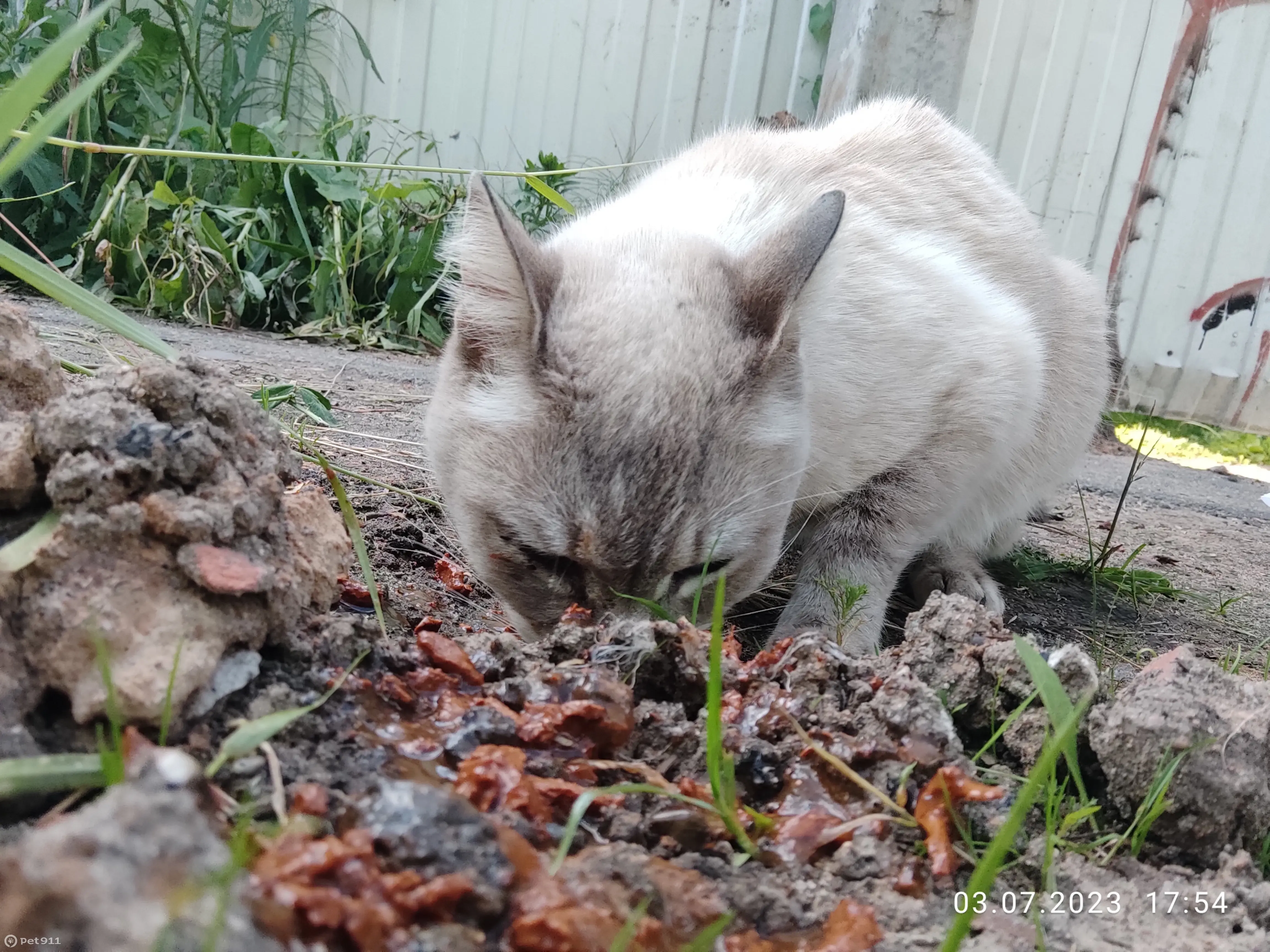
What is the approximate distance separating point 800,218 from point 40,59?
1.31m

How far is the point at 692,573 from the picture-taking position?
1877 mm

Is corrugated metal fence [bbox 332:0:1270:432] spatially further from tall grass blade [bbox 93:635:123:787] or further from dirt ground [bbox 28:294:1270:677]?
tall grass blade [bbox 93:635:123:787]

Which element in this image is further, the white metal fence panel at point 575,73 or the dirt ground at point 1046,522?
the white metal fence panel at point 575,73

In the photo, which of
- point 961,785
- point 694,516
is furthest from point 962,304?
point 961,785

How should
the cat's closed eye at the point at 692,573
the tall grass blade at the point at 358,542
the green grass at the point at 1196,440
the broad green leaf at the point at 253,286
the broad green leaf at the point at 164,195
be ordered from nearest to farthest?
the tall grass blade at the point at 358,542 → the cat's closed eye at the point at 692,573 → the broad green leaf at the point at 164,195 → the broad green leaf at the point at 253,286 → the green grass at the point at 1196,440

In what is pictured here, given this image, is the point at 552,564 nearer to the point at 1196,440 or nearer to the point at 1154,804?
the point at 1154,804

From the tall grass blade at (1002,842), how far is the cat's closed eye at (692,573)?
837 millimetres

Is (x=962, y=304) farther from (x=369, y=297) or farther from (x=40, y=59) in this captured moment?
(x=369, y=297)

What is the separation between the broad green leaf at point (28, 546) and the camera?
3.30 ft

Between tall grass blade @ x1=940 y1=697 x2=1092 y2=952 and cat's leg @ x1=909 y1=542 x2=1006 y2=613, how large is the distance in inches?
62.4

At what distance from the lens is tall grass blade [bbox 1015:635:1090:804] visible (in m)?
1.20

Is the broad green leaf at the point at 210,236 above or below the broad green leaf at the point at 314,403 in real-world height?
above

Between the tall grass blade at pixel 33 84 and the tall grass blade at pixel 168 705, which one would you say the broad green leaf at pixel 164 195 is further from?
the tall grass blade at pixel 168 705

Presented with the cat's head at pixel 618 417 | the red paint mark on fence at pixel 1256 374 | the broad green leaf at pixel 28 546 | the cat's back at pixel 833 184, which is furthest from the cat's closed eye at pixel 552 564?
the red paint mark on fence at pixel 1256 374
